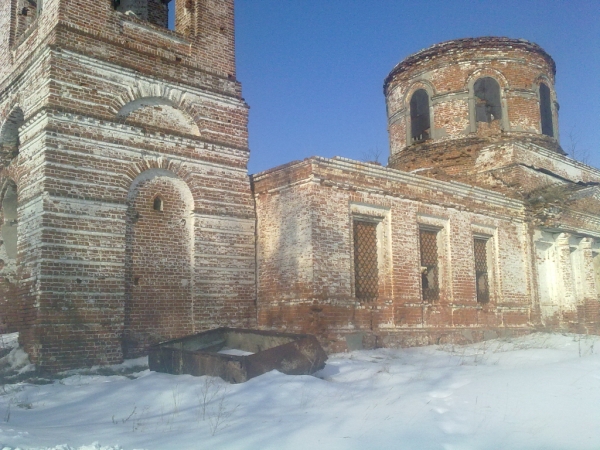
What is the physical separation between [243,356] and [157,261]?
3.66 m

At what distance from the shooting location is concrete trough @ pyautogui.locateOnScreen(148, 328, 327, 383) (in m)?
8.44

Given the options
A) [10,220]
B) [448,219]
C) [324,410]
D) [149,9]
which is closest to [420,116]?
[448,219]

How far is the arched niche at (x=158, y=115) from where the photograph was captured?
11328 millimetres

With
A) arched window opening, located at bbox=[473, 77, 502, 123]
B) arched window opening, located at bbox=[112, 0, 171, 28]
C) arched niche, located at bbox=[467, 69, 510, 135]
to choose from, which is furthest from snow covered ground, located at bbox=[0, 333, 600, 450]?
arched window opening, located at bbox=[473, 77, 502, 123]

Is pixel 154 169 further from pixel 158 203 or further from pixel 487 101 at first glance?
pixel 487 101

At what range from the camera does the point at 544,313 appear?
1756cm

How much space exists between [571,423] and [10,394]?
708 centimetres

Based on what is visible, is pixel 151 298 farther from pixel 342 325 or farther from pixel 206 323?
pixel 342 325

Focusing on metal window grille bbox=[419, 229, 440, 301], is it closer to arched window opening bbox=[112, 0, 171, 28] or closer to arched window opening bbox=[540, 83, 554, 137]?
arched window opening bbox=[112, 0, 171, 28]

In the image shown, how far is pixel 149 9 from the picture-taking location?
14.1 metres

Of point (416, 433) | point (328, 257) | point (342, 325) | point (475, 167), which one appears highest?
point (475, 167)

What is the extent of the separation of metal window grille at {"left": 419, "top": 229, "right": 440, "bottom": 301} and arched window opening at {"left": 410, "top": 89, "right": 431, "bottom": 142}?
6.82m

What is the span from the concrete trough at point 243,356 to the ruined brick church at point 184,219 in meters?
1.12

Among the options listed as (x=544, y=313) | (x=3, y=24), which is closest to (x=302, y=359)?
(x=3, y=24)
